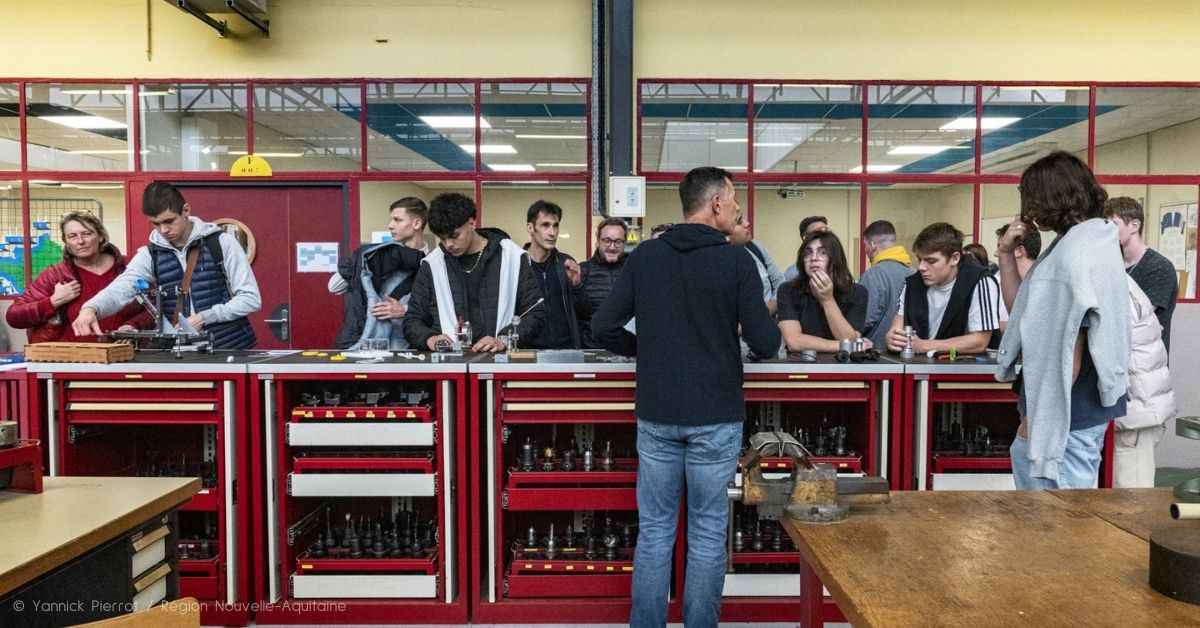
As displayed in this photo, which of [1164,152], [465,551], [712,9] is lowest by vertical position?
[465,551]

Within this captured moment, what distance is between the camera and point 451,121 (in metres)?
5.75

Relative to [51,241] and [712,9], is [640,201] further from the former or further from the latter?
[51,241]

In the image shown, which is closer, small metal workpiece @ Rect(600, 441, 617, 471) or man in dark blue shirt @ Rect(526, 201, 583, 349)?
small metal workpiece @ Rect(600, 441, 617, 471)

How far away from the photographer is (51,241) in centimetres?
579

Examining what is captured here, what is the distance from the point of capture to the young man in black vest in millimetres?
3264

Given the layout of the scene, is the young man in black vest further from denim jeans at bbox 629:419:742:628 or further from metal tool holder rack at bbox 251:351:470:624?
metal tool holder rack at bbox 251:351:470:624

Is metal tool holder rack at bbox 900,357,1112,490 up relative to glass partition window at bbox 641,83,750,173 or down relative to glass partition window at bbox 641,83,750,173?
down

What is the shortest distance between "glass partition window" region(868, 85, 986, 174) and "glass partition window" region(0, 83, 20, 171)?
6316mm

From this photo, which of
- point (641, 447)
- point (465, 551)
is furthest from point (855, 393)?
point (465, 551)

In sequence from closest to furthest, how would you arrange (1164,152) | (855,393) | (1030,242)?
1. (855,393)
2. (1030,242)
3. (1164,152)

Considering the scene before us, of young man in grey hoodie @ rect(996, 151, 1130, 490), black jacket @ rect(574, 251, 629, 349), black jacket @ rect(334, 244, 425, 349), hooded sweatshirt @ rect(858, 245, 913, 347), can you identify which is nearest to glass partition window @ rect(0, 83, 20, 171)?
black jacket @ rect(334, 244, 425, 349)

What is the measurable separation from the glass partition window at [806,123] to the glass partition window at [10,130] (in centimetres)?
556

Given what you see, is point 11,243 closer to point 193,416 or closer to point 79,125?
point 79,125

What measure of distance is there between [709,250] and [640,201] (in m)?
3.01
